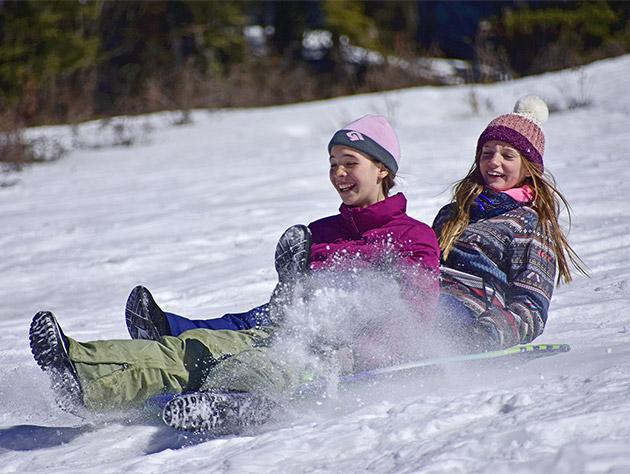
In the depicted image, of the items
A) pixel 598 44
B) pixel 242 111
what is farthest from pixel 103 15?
pixel 598 44

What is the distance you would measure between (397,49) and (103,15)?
5980 millimetres

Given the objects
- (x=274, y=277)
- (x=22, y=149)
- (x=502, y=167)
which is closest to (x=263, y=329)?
(x=502, y=167)

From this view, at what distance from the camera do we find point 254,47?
19.0 metres

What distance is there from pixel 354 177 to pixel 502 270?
2.29 ft

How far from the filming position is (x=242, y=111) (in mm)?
13398

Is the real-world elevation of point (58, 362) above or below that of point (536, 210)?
below

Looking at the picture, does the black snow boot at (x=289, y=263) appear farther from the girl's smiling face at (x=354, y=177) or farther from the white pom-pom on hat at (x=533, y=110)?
the white pom-pom on hat at (x=533, y=110)

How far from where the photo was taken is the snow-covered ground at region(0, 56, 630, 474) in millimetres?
2334

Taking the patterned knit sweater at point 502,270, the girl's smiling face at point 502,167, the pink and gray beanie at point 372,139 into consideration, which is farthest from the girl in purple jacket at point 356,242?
the girl's smiling face at point 502,167

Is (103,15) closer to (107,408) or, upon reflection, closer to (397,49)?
(397,49)

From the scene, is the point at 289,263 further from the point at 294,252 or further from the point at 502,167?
the point at 502,167

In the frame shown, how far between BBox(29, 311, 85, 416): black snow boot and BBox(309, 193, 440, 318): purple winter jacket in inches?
39.1

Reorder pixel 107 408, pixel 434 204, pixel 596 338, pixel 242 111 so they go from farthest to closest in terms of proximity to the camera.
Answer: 1. pixel 242 111
2. pixel 434 204
3. pixel 596 338
4. pixel 107 408

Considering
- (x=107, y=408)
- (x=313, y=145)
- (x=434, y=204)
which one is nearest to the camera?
(x=107, y=408)
